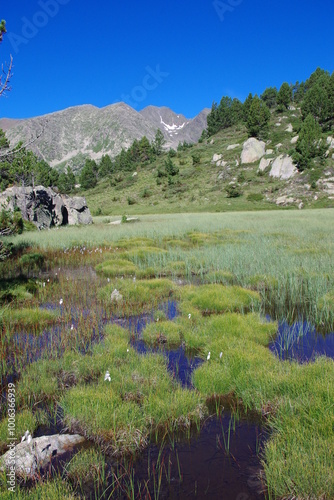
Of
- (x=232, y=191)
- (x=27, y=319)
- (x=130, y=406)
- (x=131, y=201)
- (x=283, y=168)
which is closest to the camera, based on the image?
(x=130, y=406)

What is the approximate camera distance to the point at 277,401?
448 centimetres

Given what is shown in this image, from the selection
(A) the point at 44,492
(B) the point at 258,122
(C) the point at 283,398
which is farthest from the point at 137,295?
(B) the point at 258,122

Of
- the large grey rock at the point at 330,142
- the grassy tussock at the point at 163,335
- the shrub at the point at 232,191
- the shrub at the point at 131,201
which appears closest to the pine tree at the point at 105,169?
the shrub at the point at 131,201

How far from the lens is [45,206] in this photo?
3219 centimetres

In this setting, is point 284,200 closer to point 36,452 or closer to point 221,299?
point 221,299

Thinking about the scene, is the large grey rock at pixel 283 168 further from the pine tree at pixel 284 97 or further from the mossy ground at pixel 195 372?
the mossy ground at pixel 195 372

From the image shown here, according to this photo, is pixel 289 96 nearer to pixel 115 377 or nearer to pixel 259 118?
pixel 259 118

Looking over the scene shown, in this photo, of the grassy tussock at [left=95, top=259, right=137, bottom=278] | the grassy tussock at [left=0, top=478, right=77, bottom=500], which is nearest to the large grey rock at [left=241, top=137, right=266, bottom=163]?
the grassy tussock at [left=95, top=259, right=137, bottom=278]

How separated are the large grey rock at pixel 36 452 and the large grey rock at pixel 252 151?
7860cm

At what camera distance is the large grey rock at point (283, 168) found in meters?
63.5

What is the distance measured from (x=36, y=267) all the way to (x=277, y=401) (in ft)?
42.4

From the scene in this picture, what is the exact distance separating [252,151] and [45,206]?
57415mm

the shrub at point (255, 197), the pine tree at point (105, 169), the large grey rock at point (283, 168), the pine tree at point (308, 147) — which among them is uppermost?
the pine tree at point (105, 169)

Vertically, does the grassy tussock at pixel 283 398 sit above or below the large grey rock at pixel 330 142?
below
